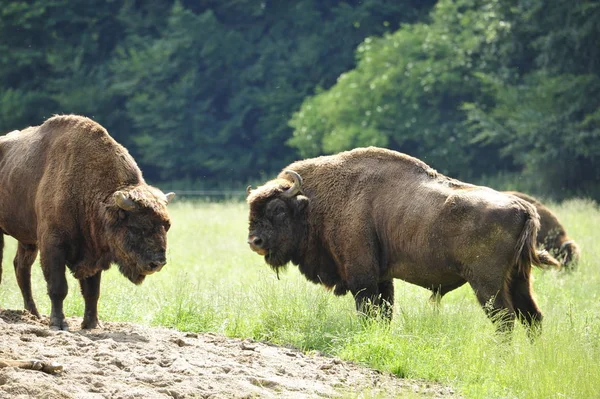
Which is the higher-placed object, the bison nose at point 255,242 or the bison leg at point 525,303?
the bison nose at point 255,242

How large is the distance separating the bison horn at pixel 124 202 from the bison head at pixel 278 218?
197 cm

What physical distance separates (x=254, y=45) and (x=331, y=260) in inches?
1614

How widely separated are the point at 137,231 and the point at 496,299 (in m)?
3.59

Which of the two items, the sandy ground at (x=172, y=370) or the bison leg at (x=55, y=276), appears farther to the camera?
the bison leg at (x=55, y=276)

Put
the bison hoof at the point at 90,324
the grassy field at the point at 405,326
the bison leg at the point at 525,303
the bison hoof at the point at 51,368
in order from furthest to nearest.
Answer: the bison hoof at the point at 90,324 → the bison leg at the point at 525,303 → the grassy field at the point at 405,326 → the bison hoof at the point at 51,368

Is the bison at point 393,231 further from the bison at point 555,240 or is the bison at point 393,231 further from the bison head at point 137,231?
the bison at point 555,240

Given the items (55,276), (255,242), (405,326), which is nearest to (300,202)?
(255,242)

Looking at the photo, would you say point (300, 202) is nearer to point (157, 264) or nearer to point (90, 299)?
point (157, 264)

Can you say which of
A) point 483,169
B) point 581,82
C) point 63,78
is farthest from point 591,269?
point 63,78

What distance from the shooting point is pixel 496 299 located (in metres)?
9.24

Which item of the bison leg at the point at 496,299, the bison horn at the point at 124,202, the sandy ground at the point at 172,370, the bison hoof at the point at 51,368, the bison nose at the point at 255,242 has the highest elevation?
the bison horn at the point at 124,202

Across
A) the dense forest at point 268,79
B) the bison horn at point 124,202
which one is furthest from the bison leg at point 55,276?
the dense forest at point 268,79

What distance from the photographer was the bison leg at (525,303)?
943 centimetres

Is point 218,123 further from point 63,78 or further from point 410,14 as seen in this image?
point 410,14
